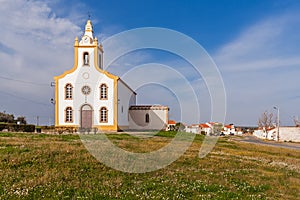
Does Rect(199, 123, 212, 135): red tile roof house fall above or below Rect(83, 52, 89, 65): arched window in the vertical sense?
below

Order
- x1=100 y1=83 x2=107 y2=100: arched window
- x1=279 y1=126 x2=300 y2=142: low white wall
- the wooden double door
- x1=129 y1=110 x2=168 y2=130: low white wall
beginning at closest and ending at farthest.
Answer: the wooden double door < x1=100 y1=83 x2=107 y2=100: arched window < x1=129 y1=110 x2=168 y2=130: low white wall < x1=279 y1=126 x2=300 y2=142: low white wall

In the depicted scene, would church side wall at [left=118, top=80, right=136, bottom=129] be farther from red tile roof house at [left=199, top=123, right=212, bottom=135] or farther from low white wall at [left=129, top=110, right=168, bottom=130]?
red tile roof house at [left=199, top=123, right=212, bottom=135]

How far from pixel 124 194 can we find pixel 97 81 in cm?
3791

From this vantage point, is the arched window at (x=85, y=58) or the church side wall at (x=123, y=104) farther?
the church side wall at (x=123, y=104)

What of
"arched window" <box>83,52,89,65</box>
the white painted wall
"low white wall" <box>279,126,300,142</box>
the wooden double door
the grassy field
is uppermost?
"arched window" <box>83,52,89,65</box>

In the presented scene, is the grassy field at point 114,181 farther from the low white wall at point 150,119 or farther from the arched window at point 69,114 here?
the low white wall at point 150,119

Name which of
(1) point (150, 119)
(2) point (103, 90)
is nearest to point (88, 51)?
(2) point (103, 90)

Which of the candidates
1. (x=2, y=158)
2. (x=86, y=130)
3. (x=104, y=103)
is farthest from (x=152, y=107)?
(x=2, y=158)

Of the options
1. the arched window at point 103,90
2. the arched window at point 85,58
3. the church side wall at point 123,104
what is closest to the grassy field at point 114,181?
the arched window at point 103,90

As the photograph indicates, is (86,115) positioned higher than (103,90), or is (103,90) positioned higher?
(103,90)

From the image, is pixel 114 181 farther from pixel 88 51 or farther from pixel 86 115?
pixel 88 51

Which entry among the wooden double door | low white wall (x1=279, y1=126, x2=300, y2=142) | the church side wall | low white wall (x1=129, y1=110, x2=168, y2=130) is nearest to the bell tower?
the church side wall

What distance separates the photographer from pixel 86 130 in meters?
35.8

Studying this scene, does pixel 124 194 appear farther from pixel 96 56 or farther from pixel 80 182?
pixel 96 56
